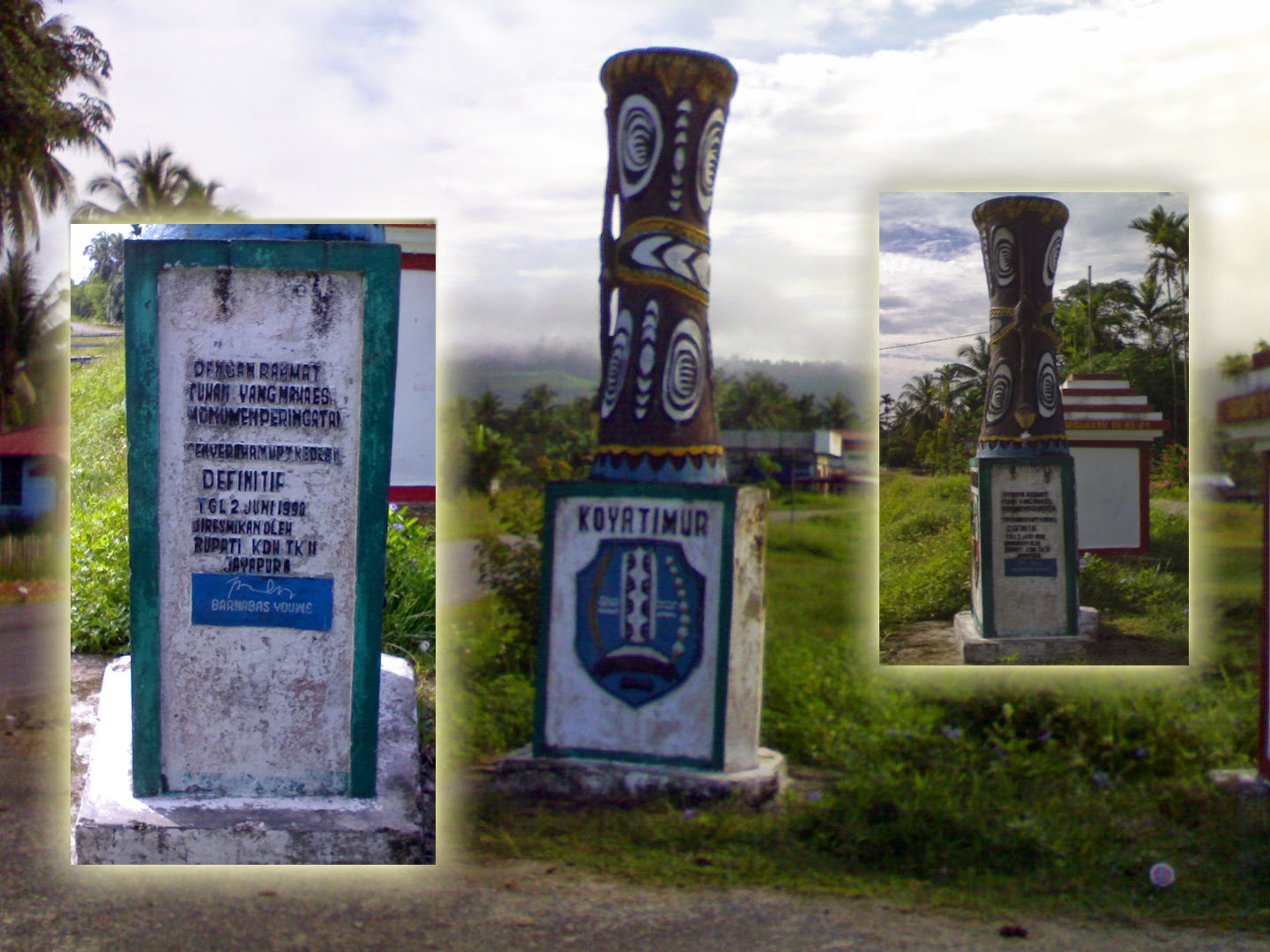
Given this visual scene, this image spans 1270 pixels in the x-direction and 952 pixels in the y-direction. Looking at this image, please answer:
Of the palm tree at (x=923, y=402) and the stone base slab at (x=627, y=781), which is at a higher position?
the palm tree at (x=923, y=402)

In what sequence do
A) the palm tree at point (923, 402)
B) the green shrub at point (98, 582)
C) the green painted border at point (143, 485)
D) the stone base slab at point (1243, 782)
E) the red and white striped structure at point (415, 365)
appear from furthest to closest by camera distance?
the green shrub at point (98, 582)
the red and white striped structure at point (415, 365)
the palm tree at point (923, 402)
the stone base slab at point (1243, 782)
the green painted border at point (143, 485)

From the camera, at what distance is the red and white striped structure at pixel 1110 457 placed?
4.90 metres

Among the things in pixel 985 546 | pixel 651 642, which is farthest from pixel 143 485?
pixel 985 546

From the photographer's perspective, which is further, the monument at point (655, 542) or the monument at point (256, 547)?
the monument at point (655, 542)

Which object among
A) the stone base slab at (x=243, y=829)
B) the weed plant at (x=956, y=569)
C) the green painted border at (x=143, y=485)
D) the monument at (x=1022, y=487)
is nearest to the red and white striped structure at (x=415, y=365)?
the green painted border at (x=143, y=485)

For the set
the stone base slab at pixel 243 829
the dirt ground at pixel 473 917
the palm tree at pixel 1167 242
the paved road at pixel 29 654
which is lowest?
the dirt ground at pixel 473 917

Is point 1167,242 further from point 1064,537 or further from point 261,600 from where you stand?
point 261,600

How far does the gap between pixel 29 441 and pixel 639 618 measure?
333 centimetres

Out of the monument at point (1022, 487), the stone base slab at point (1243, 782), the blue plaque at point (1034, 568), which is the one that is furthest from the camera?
the blue plaque at point (1034, 568)

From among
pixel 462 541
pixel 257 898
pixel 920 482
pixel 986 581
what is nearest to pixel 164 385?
pixel 462 541

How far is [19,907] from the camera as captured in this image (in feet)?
13.3

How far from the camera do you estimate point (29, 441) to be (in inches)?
222

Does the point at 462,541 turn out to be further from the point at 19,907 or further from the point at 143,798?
the point at 19,907

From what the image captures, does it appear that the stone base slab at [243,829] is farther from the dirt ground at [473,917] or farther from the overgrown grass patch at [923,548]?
the overgrown grass patch at [923,548]
